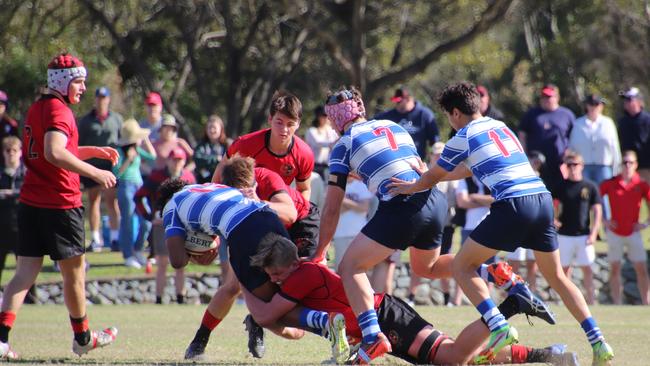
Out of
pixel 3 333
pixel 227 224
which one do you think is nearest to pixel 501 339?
pixel 227 224

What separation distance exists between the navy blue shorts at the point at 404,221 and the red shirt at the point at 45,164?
2349 mm

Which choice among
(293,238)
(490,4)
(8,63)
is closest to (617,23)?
(490,4)

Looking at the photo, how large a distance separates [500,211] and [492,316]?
72cm

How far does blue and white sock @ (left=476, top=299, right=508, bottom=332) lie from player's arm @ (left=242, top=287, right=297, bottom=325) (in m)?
1.32

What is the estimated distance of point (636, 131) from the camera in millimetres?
16891

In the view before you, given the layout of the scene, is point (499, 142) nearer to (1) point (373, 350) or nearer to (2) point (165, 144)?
(1) point (373, 350)

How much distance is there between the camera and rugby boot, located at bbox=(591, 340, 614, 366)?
7.64 metres

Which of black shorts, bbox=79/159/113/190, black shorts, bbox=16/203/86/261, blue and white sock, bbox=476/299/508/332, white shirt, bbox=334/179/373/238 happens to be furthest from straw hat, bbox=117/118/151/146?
blue and white sock, bbox=476/299/508/332

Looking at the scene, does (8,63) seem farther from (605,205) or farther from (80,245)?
(80,245)

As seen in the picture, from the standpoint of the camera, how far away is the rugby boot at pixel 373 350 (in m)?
7.48

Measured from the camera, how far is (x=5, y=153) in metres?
16.1

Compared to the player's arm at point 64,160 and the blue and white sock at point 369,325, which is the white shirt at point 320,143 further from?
the blue and white sock at point 369,325

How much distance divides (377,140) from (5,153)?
9.25 metres

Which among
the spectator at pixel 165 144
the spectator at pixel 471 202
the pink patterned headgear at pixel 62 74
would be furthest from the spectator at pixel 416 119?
the pink patterned headgear at pixel 62 74
